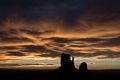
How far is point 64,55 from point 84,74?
580 cm

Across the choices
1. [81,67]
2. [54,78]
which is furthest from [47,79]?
[81,67]

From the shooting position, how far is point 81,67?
54781 mm

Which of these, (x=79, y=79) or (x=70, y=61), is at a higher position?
(x=70, y=61)

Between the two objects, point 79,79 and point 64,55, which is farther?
point 64,55

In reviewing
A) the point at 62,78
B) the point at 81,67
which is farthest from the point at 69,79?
the point at 81,67

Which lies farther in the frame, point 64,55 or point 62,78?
point 64,55

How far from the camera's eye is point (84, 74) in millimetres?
52812

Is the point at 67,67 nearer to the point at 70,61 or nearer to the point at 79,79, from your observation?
the point at 70,61

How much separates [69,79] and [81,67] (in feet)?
16.2

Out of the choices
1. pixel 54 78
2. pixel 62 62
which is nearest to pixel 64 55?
pixel 62 62

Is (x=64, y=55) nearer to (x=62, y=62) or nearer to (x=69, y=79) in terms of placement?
(x=62, y=62)

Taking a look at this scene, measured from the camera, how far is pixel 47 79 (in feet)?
178

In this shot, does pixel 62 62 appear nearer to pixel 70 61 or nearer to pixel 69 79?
pixel 70 61

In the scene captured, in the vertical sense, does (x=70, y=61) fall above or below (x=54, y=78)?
above
